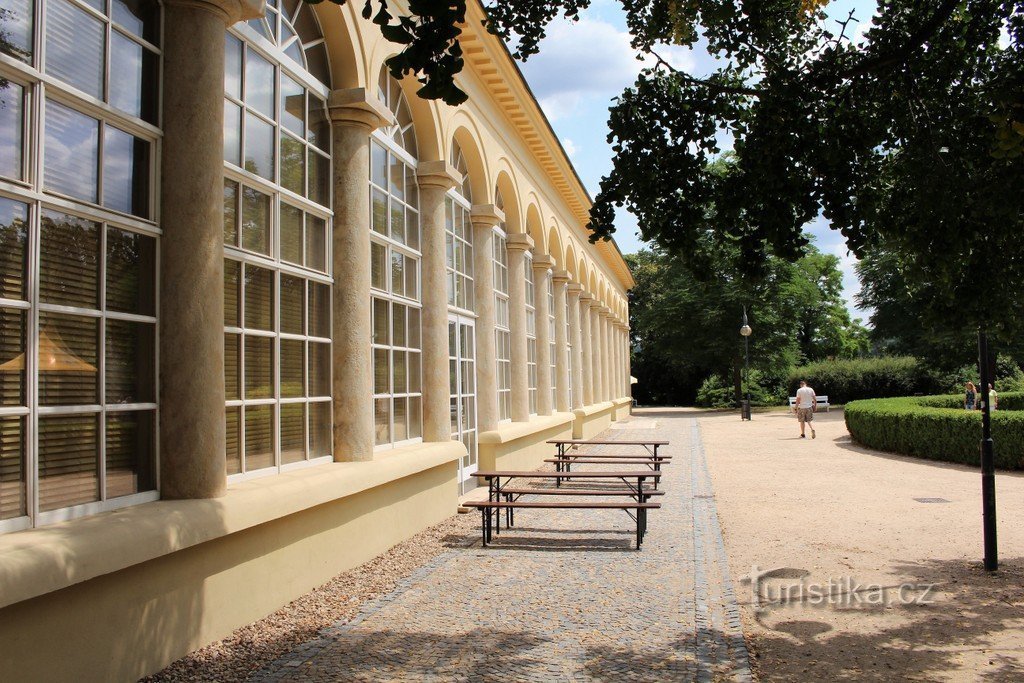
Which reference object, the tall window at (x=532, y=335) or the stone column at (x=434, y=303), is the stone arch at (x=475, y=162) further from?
the tall window at (x=532, y=335)

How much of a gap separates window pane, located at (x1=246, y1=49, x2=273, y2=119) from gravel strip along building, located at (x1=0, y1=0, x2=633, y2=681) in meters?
0.02

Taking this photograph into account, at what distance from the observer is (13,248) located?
379 centimetres

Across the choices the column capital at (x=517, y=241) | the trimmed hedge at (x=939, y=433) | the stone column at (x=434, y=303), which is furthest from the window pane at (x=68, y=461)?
the trimmed hedge at (x=939, y=433)

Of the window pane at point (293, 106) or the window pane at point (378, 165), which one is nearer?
the window pane at point (293, 106)

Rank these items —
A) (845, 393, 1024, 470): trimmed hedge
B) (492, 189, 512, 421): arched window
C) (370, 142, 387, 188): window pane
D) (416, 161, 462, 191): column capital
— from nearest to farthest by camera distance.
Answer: (370, 142, 387, 188): window pane
(416, 161, 462, 191): column capital
(845, 393, 1024, 470): trimmed hedge
(492, 189, 512, 421): arched window

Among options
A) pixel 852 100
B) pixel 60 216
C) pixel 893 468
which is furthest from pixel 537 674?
pixel 893 468

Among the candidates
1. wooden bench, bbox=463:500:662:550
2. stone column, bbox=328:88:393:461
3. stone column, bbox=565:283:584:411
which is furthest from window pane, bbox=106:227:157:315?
stone column, bbox=565:283:584:411

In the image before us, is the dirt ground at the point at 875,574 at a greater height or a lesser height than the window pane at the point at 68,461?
lesser

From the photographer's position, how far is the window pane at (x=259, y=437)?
5723 millimetres

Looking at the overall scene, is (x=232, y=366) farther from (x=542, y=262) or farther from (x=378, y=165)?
(x=542, y=262)

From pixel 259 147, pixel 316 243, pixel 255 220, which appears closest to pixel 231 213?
pixel 255 220

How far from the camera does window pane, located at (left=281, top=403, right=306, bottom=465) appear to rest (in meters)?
6.23

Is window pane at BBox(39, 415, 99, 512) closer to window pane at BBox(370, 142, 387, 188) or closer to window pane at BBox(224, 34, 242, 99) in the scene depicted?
window pane at BBox(224, 34, 242, 99)

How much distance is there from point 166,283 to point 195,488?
123 cm
